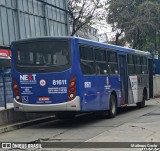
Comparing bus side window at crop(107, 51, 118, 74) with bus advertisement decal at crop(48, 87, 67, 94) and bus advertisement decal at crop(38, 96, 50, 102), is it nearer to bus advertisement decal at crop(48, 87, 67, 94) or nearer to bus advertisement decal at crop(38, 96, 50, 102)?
bus advertisement decal at crop(48, 87, 67, 94)

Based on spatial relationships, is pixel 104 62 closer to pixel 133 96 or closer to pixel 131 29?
pixel 133 96

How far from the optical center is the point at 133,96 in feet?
65.8

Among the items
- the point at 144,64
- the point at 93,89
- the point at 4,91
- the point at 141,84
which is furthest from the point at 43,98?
the point at 144,64

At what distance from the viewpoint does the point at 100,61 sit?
15812 mm

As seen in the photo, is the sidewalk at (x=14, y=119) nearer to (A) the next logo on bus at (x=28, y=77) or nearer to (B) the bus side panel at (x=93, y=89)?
(A) the next logo on bus at (x=28, y=77)

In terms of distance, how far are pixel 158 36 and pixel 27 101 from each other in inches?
1372

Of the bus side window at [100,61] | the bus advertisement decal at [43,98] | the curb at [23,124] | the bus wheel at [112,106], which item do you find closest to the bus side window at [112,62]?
the bus side window at [100,61]

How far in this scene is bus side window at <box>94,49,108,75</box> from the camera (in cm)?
1548

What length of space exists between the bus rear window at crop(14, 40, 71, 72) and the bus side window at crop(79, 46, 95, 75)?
25.6 inches

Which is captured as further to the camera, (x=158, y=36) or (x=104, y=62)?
(x=158, y=36)

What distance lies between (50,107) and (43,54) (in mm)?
1802

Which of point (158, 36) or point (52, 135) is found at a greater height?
point (158, 36)

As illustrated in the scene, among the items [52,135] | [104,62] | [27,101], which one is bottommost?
[52,135]

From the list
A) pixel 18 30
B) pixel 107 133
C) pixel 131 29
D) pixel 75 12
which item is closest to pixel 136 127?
pixel 107 133
